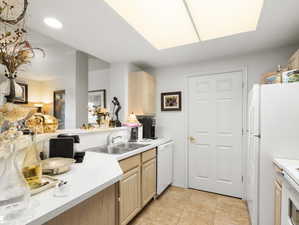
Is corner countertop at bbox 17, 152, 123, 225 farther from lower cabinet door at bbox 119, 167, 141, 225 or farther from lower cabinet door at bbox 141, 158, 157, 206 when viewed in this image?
lower cabinet door at bbox 141, 158, 157, 206

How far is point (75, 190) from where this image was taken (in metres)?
0.81

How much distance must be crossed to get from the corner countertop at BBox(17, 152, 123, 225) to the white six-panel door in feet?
6.42

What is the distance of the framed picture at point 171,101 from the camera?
2.94m

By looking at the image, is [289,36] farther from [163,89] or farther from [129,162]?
[129,162]

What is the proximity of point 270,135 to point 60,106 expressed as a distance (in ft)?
10.8

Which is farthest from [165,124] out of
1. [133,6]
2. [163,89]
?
[133,6]

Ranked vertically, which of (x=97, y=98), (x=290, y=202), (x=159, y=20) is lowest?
(x=290, y=202)

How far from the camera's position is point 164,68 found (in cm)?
309

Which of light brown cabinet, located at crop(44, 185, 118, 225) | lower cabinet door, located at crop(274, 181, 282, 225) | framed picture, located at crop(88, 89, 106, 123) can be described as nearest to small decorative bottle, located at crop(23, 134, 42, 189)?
light brown cabinet, located at crop(44, 185, 118, 225)

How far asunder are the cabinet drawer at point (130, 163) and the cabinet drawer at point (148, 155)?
12 cm

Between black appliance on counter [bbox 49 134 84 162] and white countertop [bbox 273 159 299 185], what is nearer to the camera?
white countertop [bbox 273 159 299 185]

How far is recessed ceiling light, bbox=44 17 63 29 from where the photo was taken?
1.53 metres

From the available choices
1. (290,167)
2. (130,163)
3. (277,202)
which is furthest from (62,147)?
(277,202)

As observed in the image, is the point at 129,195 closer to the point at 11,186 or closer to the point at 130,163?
the point at 130,163
